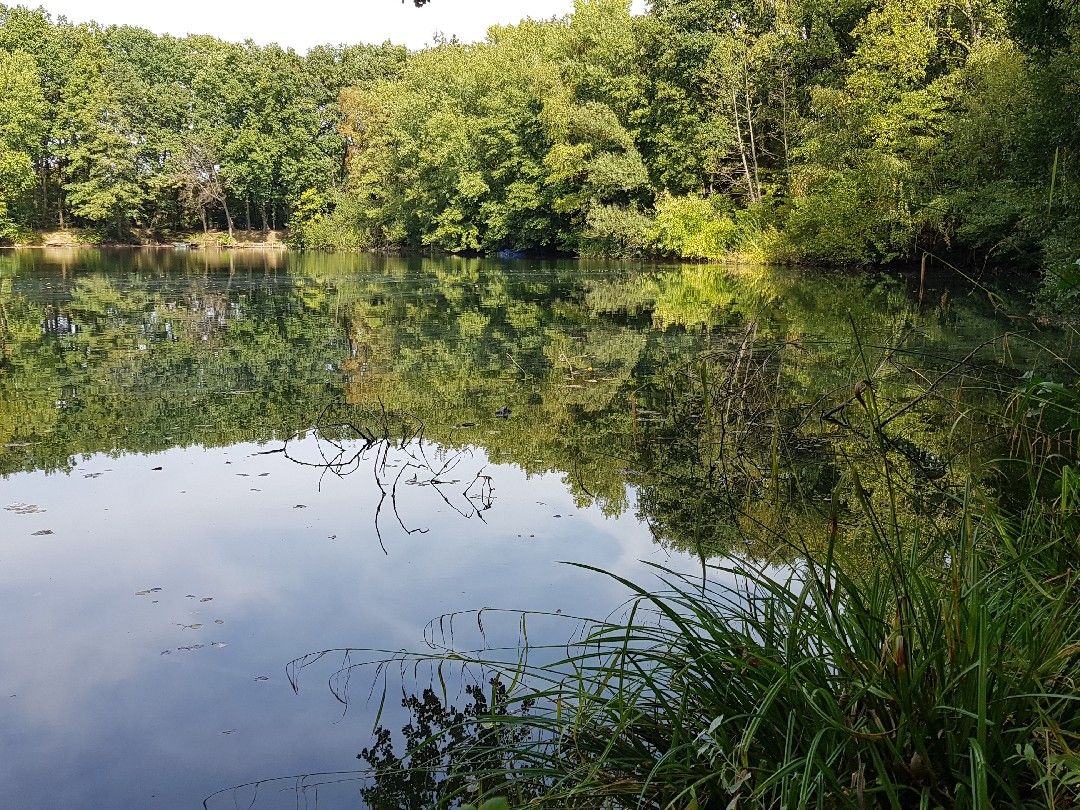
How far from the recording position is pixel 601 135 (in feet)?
102

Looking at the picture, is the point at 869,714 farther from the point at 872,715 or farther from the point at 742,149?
the point at 742,149

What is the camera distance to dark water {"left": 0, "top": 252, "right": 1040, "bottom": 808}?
10.8ft

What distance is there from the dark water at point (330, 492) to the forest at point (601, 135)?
6.90 feet

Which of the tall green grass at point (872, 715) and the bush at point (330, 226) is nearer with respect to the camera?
the tall green grass at point (872, 715)

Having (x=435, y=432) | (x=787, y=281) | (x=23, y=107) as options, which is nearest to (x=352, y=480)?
(x=435, y=432)

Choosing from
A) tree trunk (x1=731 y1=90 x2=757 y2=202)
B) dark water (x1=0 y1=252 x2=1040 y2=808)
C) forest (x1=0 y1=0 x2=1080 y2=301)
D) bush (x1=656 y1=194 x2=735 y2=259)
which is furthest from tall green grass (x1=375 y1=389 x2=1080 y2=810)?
tree trunk (x1=731 y1=90 x2=757 y2=202)

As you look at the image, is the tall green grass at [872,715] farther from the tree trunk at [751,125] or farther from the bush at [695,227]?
the tree trunk at [751,125]

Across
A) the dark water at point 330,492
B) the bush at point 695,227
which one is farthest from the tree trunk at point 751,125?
the dark water at point 330,492

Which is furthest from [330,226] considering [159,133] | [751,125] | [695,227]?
[751,125]

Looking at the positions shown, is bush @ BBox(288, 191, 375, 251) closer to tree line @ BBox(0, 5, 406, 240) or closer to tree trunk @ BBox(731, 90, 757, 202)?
tree line @ BBox(0, 5, 406, 240)

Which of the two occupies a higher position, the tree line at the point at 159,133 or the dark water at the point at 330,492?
the tree line at the point at 159,133

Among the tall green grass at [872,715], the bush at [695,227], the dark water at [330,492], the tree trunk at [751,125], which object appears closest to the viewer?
the tall green grass at [872,715]

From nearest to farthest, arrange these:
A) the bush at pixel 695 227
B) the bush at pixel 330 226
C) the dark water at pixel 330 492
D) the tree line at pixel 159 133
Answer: the dark water at pixel 330 492, the bush at pixel 695 227, the tree line at pixel 159 133, the bush at pixel 330 226

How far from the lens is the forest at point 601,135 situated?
18562 millimetres
